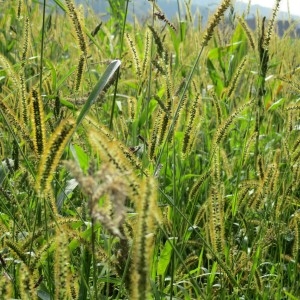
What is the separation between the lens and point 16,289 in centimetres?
113

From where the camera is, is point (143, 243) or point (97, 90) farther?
point (97, 90)

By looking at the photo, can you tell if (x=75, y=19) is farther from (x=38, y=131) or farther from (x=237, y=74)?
(x=237, y=74)

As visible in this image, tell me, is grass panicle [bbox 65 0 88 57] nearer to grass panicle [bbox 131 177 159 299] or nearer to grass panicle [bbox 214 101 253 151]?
grass panicle [bbox 214 101 253 151]

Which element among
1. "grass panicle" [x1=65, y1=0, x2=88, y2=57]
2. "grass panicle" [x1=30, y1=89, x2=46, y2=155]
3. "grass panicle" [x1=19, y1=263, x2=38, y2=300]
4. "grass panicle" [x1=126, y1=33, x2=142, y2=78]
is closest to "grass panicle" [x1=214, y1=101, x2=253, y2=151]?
"grass panicle" [x1=126, y1=33, x2=142, y2=78]

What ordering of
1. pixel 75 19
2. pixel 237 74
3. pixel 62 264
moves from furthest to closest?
pixel 237 74 < pixel 75 19 < pixel 62 264

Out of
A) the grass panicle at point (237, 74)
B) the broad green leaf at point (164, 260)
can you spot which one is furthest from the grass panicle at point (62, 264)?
the grass panicle at point (237, 74)

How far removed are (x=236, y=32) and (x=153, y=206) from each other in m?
2.67

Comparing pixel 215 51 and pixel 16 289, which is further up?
pixel 215 51

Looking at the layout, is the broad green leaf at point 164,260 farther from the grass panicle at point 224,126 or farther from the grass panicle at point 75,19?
the grass panicle at point 75,19

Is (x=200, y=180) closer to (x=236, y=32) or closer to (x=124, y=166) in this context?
(x=124, y=166)

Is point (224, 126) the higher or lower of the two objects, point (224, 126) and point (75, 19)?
the lower

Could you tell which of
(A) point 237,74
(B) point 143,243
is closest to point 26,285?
(B) point 143,243

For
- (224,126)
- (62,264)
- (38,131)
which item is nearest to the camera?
(62,264)

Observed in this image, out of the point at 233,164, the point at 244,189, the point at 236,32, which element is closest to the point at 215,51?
the point at 236,32
